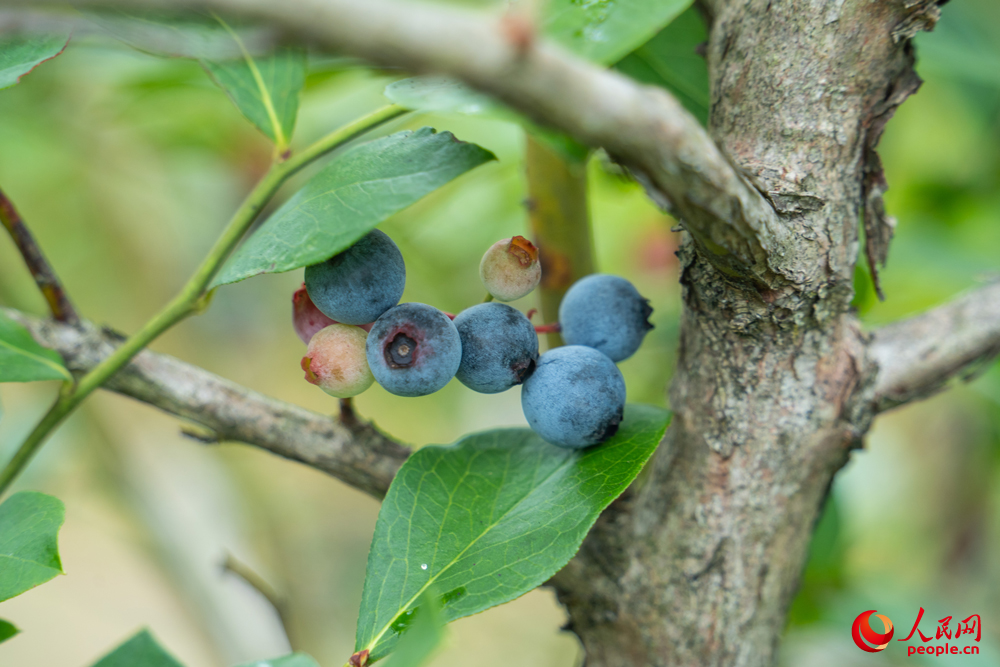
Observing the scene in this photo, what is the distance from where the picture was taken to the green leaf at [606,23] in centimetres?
49

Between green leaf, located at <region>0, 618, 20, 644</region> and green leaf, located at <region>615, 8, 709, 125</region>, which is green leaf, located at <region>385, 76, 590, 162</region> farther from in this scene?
green leaf, located at <region>0, 618, 20, 644</region>

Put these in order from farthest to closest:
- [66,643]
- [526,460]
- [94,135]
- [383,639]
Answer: [66,643]
[94,135]
[526,460]
[383,639]

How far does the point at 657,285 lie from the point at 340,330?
133cm

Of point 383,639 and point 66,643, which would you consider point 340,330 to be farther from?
point 66,643

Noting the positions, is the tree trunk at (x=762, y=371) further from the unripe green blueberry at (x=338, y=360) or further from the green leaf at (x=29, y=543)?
the green leaf at (x=29, y=543)

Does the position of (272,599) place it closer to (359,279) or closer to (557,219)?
(359,279)

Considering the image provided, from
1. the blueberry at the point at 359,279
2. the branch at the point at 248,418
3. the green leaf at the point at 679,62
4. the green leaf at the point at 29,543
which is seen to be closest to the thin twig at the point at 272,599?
the branch at the point at 248,418

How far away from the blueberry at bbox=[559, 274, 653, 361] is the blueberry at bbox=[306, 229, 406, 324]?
0.22 m

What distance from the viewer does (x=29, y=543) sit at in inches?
21.5

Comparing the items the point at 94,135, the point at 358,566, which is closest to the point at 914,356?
the point at 94,135

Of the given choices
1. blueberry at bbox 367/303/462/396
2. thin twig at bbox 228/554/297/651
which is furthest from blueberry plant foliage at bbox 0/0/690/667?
thin twig at bbox 228/554/297/651

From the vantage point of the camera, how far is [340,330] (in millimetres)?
615

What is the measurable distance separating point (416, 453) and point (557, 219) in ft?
1.48

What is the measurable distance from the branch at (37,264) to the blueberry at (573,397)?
0.53m
